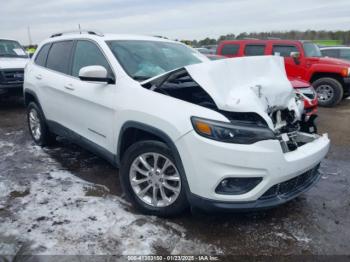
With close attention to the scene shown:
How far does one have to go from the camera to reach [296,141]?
3.29 metres

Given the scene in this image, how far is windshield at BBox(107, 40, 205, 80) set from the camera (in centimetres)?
360

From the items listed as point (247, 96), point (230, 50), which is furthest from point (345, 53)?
point (247, 96)

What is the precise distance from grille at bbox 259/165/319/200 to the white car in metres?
0.01

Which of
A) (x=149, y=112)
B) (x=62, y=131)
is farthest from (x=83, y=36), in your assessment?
(x=149, y=112)

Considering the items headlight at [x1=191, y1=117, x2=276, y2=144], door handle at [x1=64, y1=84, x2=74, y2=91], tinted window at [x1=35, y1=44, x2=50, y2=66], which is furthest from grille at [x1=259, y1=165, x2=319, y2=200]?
tinted window at [x1=35, y1=44, x2=50, y2=66]

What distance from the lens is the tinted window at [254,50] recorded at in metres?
9.62

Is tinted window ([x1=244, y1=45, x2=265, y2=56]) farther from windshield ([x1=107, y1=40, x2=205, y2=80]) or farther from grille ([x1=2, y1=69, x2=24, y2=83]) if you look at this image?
grille ([x1=2, y1=69, x2=24, y2=83])

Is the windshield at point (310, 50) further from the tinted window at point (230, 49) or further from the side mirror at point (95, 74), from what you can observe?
the side mirror at point (95, 74)

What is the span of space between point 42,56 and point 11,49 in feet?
18.9

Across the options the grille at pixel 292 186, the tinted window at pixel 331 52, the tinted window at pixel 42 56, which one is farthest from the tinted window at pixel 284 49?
the grille at pixel 292 186

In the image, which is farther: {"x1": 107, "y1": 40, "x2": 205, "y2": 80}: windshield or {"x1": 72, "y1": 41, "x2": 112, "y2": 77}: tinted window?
{"x1": 72, "y1": 41, "x2": 112, "y2": 77}: tinted window

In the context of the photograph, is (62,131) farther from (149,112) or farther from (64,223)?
(149,112)

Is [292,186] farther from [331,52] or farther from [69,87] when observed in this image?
[331,52]

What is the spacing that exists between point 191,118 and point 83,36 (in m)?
2.31
